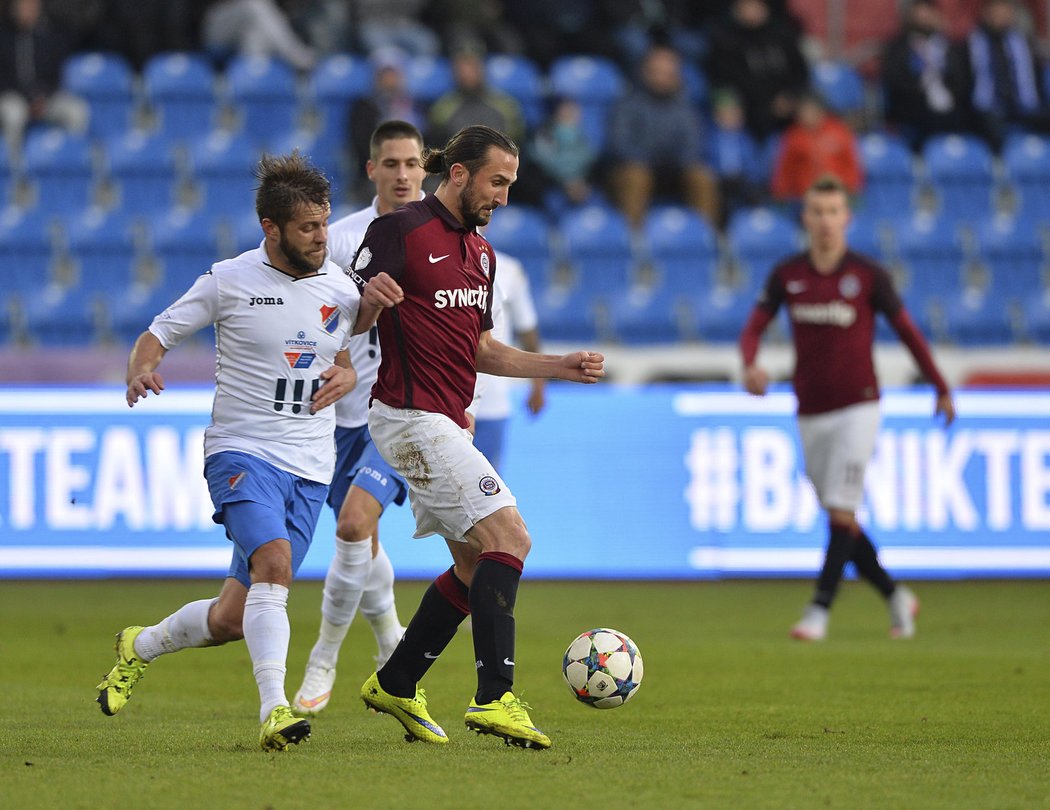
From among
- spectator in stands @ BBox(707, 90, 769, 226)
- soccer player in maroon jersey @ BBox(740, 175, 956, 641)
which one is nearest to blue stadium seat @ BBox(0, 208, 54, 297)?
spectator in stands @ BBox(707, 90, 769, 226)

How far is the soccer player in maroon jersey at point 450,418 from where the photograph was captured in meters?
5.83

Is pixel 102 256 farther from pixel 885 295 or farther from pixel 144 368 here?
pixel 144 368

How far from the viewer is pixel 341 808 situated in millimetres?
4613

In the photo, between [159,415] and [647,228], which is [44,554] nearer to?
[159,415]

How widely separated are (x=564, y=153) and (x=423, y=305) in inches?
405

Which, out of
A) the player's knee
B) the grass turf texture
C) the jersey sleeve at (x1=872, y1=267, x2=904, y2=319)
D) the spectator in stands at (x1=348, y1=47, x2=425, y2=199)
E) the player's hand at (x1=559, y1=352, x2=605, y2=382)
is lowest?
the grass turf texture

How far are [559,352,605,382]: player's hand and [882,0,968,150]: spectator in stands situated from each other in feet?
40.7

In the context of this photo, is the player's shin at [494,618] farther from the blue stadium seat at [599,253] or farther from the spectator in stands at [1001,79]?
the spectator in stands at [1001,79]

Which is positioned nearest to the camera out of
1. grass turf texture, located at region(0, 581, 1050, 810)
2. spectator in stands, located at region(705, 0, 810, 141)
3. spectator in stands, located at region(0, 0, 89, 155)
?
grass turf texture, located at region(0, 581, 1050, 810)

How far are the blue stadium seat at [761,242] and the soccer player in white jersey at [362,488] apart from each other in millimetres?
8283

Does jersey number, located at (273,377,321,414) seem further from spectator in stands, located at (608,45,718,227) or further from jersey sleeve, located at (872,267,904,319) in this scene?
spectator in stands, located at (608,45,718,227)

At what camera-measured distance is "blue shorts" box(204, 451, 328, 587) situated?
232 inches

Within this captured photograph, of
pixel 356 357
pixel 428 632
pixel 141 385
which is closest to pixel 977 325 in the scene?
pixel 356 357

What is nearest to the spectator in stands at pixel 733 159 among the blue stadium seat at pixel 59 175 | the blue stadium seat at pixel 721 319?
the blue stadium seat at pixel 721 319
